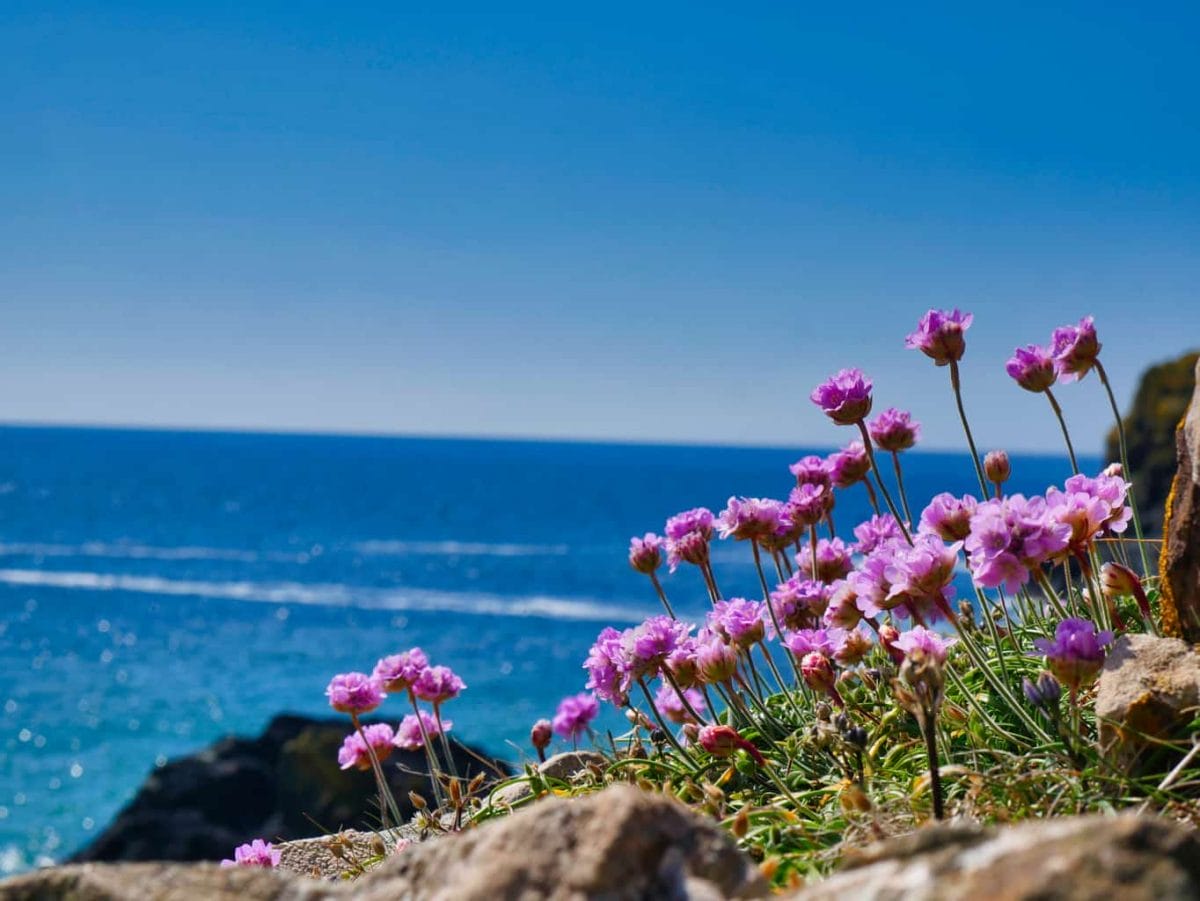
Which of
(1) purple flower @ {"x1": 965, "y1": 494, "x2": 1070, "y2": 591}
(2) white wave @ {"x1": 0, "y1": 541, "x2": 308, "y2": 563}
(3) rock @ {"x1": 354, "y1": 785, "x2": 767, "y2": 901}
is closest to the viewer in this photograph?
(3) rock @ {"x1": 354, "y1": 785, "x2": 767, "y2": 901}

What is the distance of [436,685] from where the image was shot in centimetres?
407

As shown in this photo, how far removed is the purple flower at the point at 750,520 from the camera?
3846mm

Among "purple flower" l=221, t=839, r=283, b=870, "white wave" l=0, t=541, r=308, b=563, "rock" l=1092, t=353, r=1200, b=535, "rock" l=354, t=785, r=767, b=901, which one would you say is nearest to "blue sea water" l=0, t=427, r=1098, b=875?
"white wave" l=0, t=541, r=308, b=563

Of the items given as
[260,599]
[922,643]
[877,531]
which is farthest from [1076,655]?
[260,599]

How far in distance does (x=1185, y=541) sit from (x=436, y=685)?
2.63 metres

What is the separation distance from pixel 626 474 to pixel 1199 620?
141 meters

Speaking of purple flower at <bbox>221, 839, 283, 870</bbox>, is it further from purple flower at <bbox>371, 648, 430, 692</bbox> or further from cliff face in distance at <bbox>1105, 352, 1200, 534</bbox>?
cliff face in distance at <bbox>1105, 352, 1200, 534</bbox>

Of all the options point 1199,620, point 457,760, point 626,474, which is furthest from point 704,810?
point 626,474

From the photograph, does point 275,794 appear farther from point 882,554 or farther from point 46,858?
point 882,554

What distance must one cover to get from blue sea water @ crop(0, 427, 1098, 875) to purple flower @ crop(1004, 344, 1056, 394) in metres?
2.30

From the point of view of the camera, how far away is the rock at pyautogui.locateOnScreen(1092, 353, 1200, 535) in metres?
27.4

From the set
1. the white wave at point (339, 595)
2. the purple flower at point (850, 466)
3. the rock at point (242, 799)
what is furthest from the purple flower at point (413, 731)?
the white wave at point (339, 595)

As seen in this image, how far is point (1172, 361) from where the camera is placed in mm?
29453

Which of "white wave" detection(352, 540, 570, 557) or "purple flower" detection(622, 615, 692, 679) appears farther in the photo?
"white wave" detection(352, 540, 570, 557)
